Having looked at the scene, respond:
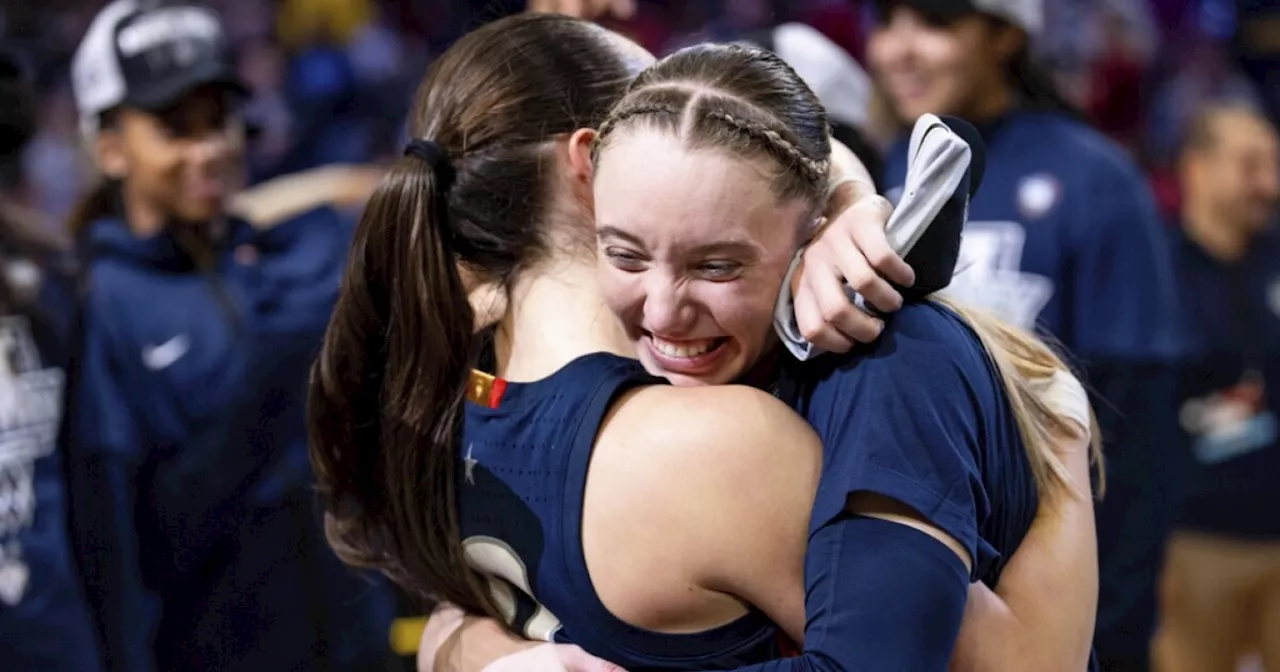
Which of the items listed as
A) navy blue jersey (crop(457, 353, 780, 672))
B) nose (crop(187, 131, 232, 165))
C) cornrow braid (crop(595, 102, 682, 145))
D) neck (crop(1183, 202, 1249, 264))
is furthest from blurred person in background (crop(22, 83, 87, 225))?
cornrow braid (crop(595, 102, 682, 145))

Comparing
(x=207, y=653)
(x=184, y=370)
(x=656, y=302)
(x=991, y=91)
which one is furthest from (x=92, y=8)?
(x=656, y=302)

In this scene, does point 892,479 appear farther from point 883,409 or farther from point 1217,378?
point 1217,378

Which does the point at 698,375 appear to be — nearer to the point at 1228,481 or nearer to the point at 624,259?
the point at 624,259

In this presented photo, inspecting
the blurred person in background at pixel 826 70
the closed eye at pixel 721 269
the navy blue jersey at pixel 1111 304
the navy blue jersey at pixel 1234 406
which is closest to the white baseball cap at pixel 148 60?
the blurred person in background at pixel 826 70

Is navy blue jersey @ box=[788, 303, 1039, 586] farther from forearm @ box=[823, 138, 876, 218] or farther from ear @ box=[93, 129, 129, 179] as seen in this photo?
ear @ box=[93, 129, 129, 179]

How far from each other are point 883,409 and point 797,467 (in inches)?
3.7

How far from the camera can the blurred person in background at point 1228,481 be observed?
4648 millimetres

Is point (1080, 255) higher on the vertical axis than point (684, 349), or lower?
lower

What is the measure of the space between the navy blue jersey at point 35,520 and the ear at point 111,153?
55 centimetres

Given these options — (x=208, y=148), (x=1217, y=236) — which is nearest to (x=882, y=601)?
(x=208, y=148)

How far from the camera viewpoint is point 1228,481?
15.3 ft

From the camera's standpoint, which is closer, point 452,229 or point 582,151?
point 582,151

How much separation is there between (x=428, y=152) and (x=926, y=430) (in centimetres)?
61

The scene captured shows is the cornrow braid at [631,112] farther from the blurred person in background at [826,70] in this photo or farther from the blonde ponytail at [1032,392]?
the blurred person in background at [826,70]
